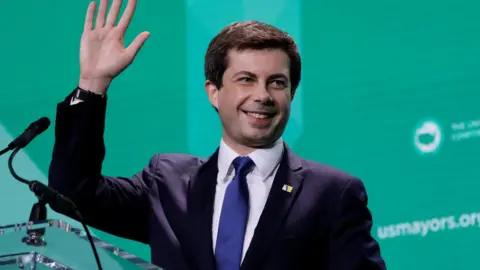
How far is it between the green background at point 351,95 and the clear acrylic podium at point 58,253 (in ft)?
5.00

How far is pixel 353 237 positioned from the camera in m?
2.07

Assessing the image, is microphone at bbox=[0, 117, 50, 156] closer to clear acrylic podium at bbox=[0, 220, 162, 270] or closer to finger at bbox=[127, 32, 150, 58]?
clear acrylic podium at bbox=[0, 220, 162, 270]

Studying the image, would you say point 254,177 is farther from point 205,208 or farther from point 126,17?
point 126,17

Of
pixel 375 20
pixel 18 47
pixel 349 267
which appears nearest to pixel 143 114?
pixel 18 47

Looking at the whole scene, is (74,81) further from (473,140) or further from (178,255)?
(473,140)

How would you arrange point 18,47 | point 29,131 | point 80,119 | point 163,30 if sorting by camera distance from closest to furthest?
1. point 29,131
2. point 80,119
3. point 18,47
4. point 163,30

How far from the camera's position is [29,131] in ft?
5.53

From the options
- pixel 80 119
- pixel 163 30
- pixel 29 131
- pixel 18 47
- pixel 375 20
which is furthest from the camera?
pixel 375 20

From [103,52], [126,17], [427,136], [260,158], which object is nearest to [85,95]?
[103,52]

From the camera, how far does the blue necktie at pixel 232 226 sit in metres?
2.08

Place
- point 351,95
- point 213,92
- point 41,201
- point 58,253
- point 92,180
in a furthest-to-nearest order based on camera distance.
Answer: point 351,95 → point 213,92 → point 92,180 → point 41,201 → point 58,253

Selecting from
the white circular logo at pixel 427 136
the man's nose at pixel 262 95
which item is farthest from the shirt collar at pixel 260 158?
the white circular logo at pixel 427 136

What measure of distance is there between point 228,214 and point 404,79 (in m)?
1.71

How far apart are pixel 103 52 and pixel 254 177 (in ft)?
1.56
